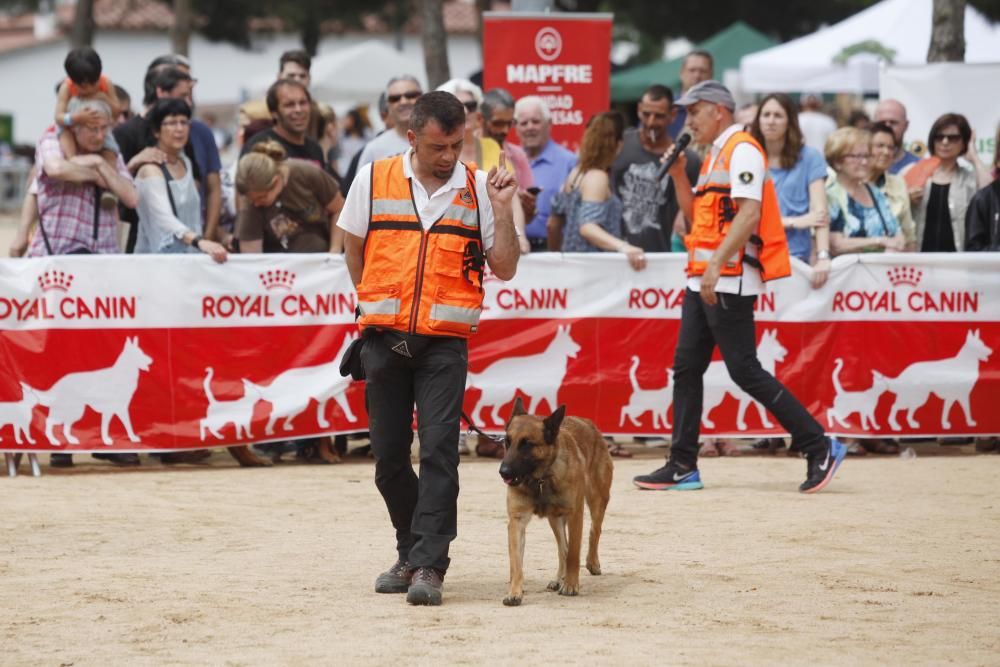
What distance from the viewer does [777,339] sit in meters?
11.8

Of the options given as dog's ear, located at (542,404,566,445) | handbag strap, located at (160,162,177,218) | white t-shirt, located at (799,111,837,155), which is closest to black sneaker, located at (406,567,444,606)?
dog's ear, located at (542,404,566,445)

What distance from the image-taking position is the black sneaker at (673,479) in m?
10.2

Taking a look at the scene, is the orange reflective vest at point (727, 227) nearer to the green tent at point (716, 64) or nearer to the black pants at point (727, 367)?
the black pants at point (727, 367)

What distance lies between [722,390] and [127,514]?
14.7 feet

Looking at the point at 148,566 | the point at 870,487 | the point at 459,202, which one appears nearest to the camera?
the point at 459,202

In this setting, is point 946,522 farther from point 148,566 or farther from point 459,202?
point 148,566

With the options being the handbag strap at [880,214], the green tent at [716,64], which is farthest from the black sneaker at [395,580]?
the green tent at [716,64]

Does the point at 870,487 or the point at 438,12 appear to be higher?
the point at 438,12

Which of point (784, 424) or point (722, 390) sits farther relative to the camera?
point (722, 390)

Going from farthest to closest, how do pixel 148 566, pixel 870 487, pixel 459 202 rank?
1. pixel 870 487
2. pixel 148 566
3. pixel 459 202

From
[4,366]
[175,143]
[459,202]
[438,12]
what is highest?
[438,12]

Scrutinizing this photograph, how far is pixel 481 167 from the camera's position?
1152 cm

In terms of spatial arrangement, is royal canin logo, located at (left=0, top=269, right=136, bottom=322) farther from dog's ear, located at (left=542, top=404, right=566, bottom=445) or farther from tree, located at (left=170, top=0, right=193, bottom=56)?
tree, located at (left=170, top=0, right=193, bottom=56)

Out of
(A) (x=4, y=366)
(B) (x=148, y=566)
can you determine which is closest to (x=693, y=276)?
(B) (x=148, y=566)
